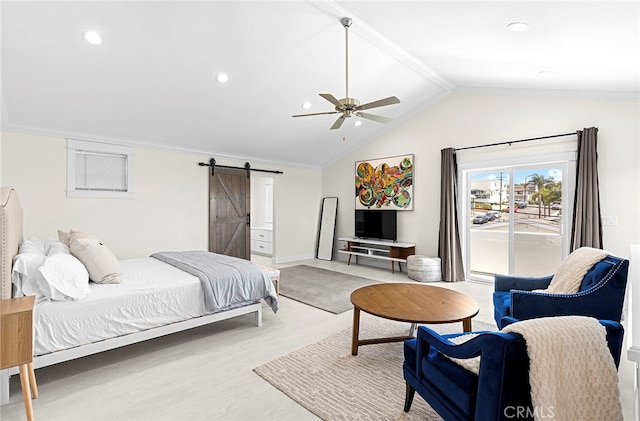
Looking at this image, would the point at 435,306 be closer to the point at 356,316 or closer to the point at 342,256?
the point at 356,316

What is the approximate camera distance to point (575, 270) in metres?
2.52

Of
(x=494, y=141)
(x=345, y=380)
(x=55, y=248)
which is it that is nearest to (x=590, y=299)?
(x=345, y=380)

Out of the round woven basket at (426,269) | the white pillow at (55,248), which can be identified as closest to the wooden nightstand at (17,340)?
the white pillow at (55,248)

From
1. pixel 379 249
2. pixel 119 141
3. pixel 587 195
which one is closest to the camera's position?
pixel 587 195

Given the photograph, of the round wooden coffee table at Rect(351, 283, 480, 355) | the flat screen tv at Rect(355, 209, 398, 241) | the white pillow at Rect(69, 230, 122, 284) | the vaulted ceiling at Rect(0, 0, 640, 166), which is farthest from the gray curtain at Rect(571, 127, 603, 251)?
the white pillow at Rect(69, 230, 122, 284)

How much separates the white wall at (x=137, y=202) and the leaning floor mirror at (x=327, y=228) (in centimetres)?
85

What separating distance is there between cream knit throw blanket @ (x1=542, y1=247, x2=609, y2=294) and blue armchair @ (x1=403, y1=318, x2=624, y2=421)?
1.05 m

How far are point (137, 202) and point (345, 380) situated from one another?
4.46 meters

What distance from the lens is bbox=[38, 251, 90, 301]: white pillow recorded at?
2.22 meters

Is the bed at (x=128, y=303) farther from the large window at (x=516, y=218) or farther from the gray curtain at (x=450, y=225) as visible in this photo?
the large window at (x=516, y=218)

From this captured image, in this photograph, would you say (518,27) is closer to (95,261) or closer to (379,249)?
(95,261)

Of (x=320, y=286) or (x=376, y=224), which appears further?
(x=376, y=224)

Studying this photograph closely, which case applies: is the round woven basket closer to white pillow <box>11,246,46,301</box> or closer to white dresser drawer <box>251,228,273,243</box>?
white dresser drawer <box>251,228,273,243</box>

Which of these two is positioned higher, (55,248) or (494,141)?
(494,141)
